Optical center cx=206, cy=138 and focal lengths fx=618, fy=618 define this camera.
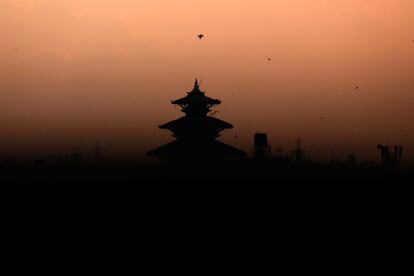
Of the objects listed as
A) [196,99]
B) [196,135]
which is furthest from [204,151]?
[196,99]

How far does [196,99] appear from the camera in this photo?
51.7 metres

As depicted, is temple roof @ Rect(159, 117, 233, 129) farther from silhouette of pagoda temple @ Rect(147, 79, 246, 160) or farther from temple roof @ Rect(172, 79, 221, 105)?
temple roof @ Rect(172, 79, 221, 105)

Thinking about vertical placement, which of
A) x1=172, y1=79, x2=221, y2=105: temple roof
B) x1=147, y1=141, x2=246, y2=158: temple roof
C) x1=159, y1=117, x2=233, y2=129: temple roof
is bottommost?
x1=147, y1=141, x2=246, y2=158: temple roof

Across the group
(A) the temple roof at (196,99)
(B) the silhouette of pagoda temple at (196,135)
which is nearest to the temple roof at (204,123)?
(B) the silhouette of pagoda temple at (196,135)

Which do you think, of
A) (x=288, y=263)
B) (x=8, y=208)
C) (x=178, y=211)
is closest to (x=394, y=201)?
(x=178, y=211)

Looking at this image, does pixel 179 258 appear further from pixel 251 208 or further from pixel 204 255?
pixel 251 208

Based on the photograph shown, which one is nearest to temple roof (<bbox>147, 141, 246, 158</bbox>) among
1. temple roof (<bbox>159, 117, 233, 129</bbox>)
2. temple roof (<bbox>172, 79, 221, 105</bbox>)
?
temple roof (<bbox>159, 117, 233, 129</bbox>)

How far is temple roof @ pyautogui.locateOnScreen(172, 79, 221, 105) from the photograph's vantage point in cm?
5169

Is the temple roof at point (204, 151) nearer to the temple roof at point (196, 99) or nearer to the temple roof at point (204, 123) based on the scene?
the temple roof at point (204, 123)

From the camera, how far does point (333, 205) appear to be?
20.1 metres

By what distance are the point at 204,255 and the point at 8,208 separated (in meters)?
8.69

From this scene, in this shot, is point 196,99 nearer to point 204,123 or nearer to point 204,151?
point 204,123

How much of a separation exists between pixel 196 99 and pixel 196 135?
9.87ft

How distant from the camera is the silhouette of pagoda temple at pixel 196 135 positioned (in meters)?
51.7
